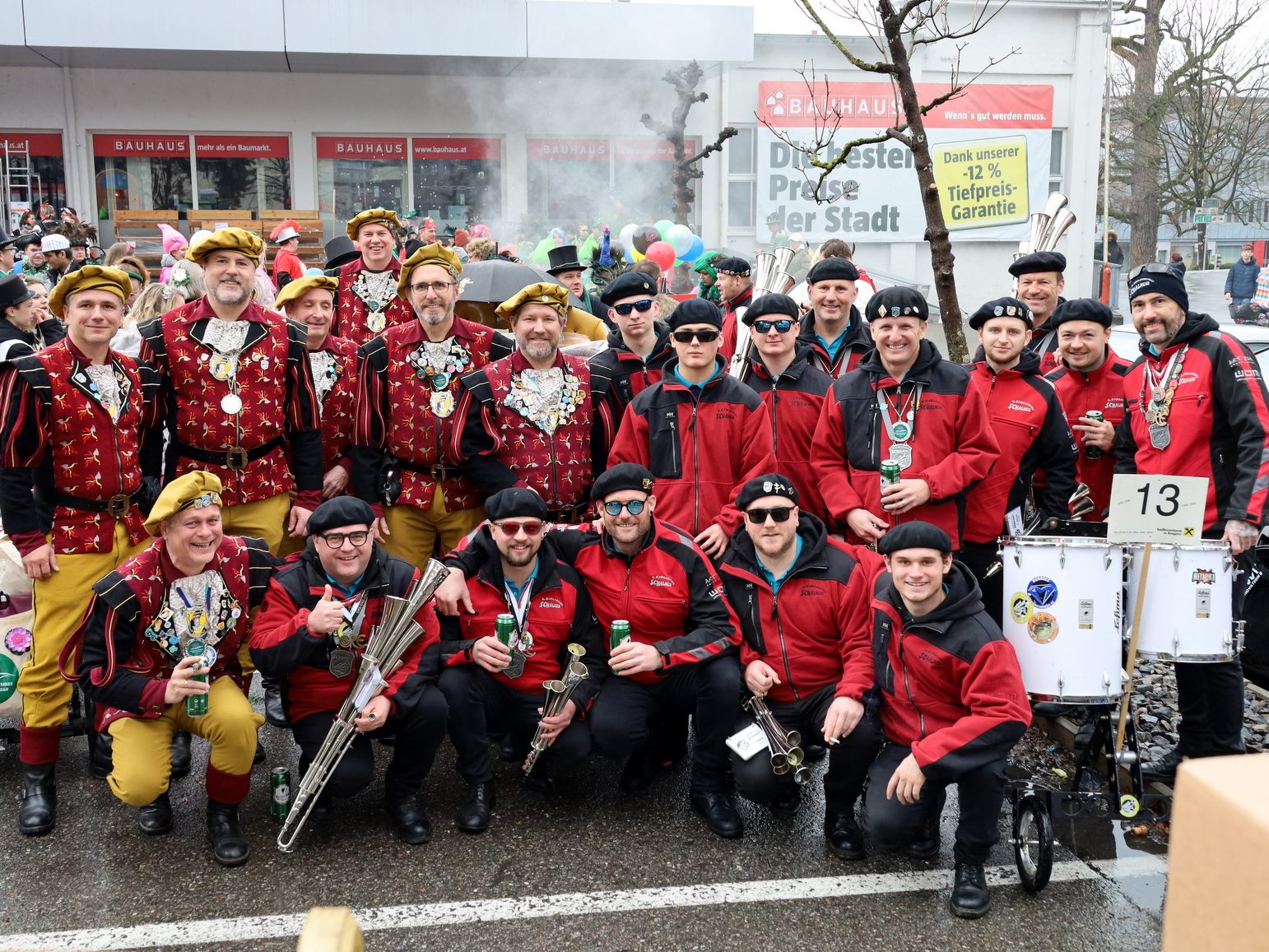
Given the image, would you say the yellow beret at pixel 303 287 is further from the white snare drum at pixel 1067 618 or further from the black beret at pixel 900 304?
the white snare drum at pixel 1067 618

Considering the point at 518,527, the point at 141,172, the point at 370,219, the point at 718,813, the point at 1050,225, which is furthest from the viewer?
the point at 141,172

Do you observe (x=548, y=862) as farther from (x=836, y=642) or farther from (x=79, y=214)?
(x=79, y=214)

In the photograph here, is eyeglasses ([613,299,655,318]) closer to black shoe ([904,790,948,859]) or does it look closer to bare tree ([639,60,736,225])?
black shoe ([904,790,948,859])

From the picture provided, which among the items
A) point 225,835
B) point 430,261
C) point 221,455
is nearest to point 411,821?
point 225,835

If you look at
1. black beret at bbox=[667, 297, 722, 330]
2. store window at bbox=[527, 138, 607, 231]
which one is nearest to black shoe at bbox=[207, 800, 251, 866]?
black beret at bbox=[667, 297, 722, 330]

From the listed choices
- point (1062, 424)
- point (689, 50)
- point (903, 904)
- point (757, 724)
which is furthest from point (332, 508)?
point (689, 50)

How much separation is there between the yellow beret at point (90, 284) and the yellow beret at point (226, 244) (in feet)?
1.07

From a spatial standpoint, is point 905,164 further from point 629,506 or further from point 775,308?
point 629,506

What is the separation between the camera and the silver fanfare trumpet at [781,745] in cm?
450

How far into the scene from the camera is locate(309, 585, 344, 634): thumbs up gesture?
14.3ft

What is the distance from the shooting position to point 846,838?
437 centimetres

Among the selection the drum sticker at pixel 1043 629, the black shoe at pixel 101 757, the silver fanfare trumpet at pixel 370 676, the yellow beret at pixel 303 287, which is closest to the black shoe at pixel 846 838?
the drum sticker at pixel 1043 629

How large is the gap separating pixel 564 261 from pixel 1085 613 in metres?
5.25

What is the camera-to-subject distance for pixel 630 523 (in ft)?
15.9
